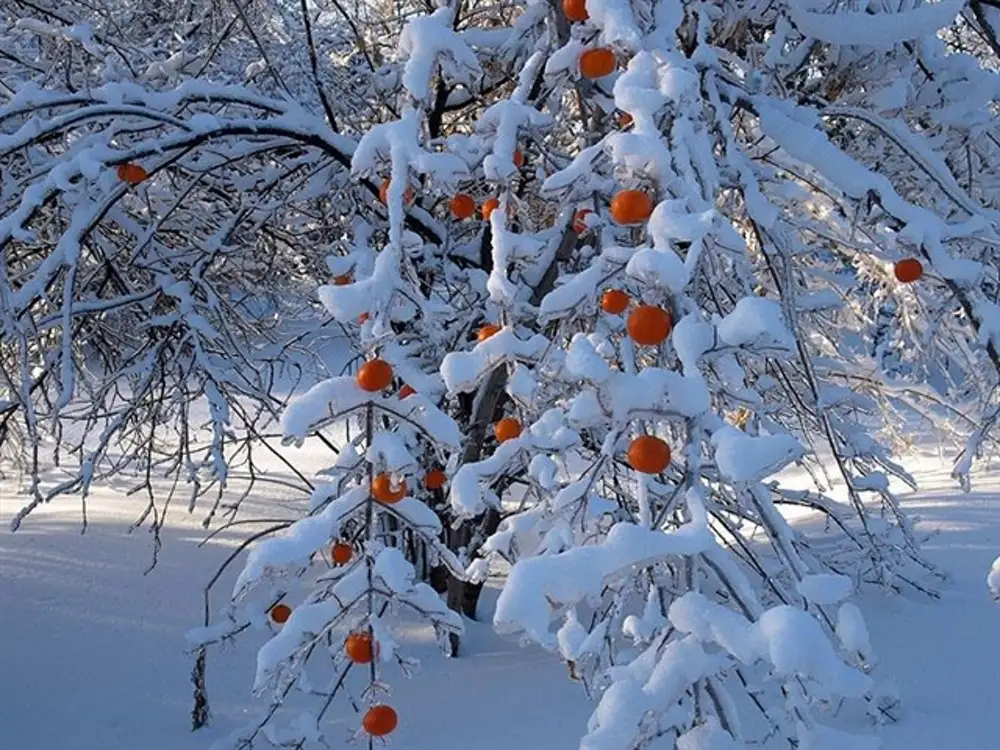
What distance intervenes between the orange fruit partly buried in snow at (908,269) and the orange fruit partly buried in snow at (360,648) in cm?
127

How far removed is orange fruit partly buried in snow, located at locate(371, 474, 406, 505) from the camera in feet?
5.04

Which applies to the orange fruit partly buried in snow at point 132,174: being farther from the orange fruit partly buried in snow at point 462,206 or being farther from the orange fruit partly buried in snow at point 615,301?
the orange fruit partly buried in snow at point 615,301

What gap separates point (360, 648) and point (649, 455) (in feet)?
2.10

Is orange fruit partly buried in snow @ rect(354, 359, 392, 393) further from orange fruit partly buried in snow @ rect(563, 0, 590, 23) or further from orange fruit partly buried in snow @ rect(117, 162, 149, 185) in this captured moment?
orange fruit partly buried in snow @ rect(117, 162, 149, 185)

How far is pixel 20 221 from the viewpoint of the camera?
2.32 metres

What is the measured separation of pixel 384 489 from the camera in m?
1.54

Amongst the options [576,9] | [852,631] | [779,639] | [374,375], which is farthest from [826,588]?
[576,9]

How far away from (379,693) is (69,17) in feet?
13.2

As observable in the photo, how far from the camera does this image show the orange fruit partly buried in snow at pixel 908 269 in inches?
80.7

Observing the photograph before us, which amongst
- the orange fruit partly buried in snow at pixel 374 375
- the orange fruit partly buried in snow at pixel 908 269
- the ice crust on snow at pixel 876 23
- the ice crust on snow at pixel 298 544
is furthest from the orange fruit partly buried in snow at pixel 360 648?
the ice crust on snow at pixel 876 23

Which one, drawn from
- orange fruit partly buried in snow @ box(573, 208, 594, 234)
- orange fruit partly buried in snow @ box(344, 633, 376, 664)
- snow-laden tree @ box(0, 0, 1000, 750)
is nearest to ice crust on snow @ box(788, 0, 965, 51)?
snow-laden tree @ box(0, 0, 1000, 750)

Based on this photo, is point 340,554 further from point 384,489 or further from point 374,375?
point 374,375

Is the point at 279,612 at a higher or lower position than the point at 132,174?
lower

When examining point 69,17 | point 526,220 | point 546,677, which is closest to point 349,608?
point 526,220
